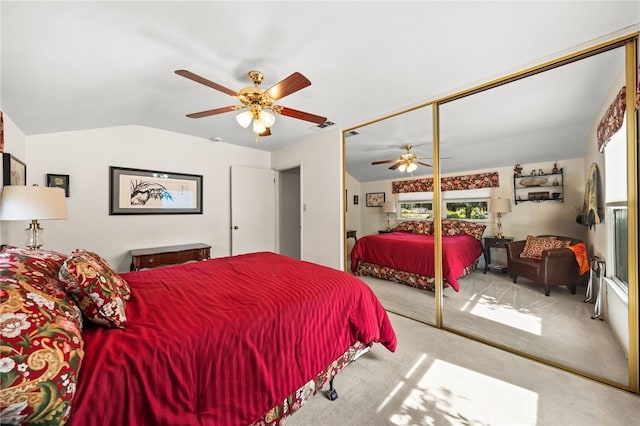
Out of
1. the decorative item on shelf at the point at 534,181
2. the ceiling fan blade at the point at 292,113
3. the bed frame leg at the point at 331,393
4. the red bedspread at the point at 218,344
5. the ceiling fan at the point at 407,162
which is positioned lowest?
the bed frame leg at the point at 331,393

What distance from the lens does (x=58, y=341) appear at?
31.5 inches

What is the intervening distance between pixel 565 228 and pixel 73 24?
358cm

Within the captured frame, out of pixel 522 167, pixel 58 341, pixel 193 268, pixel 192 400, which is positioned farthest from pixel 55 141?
pixel 522 167

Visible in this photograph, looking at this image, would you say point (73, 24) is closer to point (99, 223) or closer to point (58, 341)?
point (58, 341)

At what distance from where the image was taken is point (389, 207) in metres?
3.12

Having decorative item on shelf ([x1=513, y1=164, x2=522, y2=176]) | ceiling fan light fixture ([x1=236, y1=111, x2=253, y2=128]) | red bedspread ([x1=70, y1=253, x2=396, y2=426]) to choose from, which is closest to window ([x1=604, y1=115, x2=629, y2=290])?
decorative item on shelf ([x1=513, y1=164, x2=522, y2=176])

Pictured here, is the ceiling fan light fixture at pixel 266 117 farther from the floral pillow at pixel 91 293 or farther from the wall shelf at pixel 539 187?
the wall shelf at pixel 539 187

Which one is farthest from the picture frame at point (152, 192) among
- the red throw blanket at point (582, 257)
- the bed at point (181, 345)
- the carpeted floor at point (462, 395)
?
the red throw blanket at point (582, 257)

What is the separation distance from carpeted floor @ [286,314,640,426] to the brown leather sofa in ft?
2.19

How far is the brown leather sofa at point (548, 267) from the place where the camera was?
6.48ft

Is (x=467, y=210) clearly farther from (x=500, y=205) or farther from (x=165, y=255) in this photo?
(x=165, y=255)

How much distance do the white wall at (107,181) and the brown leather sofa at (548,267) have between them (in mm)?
3797

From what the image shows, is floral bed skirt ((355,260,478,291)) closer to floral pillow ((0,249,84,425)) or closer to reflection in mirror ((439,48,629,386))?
reflection in mirror ((439,48,629,386))

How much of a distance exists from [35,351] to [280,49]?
1966 mm
